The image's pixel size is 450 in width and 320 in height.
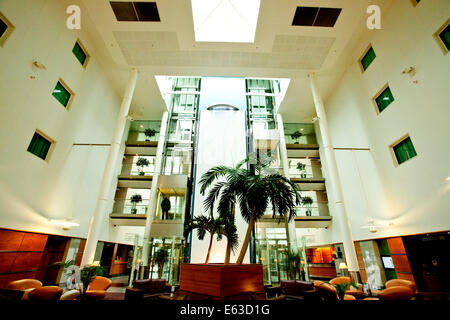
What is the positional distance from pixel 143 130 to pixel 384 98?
44.1 feet

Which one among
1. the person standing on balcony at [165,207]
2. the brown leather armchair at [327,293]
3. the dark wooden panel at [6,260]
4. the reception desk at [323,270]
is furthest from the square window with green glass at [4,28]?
the reception desk at [323,270]

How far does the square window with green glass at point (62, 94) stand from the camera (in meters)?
7.31

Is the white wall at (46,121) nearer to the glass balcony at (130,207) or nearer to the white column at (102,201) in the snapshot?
the white column at (102,201)

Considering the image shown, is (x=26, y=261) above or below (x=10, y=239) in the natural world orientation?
below

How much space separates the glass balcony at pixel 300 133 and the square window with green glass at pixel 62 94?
37.7ft

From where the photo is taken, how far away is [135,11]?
298 inches

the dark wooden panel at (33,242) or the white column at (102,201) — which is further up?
the white column at (102,201)

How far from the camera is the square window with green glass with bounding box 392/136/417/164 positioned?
673 centimetres

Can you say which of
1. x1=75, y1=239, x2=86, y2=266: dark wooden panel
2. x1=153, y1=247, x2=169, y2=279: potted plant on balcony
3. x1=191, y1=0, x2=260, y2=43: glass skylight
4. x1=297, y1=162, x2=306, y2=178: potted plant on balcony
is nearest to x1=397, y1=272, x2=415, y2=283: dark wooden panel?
x1=297, y1=162, x2=306, y2=178: potted plant on balcony

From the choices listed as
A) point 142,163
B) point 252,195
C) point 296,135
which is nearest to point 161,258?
point 252,195

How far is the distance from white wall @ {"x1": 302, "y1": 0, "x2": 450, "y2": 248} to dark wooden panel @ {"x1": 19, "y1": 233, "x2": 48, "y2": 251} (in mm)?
11683

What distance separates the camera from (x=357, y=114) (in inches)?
368

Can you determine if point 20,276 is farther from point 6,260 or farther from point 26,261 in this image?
point 6,260

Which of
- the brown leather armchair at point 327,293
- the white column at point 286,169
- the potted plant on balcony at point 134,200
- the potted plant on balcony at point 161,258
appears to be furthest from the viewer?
the potted plant on balcony at point 134,200
